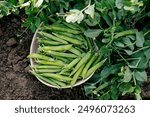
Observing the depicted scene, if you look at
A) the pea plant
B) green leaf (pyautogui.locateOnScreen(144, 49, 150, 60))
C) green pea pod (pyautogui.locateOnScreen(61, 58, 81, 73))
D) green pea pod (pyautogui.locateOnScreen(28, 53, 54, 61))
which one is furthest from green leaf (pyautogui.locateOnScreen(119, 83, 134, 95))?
green pea pod (pyautogui.locateOnScreen(28, 53, 54, 61))

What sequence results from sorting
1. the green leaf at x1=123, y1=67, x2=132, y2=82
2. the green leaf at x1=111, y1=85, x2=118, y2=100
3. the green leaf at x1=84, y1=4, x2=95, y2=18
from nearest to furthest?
the green leaf at x1=84, y1=4, x2=95, y2=18, the green leaf at x1=123, y1=67, x2=132, y2=82, the green leaf at x1=111, y1=85, x2=118, y2=100

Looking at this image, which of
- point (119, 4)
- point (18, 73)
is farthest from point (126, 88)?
point (18, 73)

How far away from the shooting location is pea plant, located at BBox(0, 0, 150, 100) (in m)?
2.46

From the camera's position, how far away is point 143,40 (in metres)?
2.45

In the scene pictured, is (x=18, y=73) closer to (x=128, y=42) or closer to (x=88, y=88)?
(x=88, y=88)

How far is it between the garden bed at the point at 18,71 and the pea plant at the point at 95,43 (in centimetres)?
16

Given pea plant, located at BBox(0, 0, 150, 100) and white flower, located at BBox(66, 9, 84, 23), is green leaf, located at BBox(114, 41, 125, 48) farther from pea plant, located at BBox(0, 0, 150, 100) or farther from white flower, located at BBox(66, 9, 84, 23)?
white flower, located at BBox(66, 9, 84, 23)

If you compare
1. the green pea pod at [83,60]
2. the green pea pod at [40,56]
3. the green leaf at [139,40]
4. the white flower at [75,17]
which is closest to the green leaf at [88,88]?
the green pea pod at [83,60]

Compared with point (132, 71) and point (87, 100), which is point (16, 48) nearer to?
point (87, 100)

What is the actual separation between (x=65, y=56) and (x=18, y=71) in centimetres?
35

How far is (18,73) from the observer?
2.81 metres

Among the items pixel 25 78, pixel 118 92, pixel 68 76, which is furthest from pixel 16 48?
pixel 118 92

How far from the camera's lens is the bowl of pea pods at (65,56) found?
2.59 metres

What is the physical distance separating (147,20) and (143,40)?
208 mm
